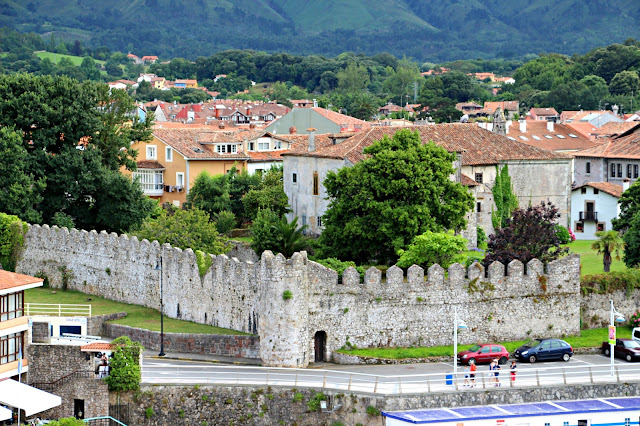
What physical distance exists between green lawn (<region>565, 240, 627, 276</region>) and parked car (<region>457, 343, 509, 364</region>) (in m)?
11.5

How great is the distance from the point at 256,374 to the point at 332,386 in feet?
10.9

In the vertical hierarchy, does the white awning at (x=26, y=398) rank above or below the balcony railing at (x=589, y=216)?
below

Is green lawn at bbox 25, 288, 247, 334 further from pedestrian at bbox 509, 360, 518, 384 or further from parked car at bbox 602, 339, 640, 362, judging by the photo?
parked car at bbox 602, 339, 640, 362

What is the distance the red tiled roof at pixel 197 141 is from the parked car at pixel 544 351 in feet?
163

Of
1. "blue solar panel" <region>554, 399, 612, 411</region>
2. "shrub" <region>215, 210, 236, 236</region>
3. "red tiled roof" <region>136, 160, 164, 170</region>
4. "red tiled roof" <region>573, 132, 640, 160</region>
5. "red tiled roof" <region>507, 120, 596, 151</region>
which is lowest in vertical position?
"blue solar panel" <region>554, 399, 612, 411</region>

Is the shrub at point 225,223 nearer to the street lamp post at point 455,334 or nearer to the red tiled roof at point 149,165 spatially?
the red tiled roof at point 149,165

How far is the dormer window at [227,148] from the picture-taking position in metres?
100

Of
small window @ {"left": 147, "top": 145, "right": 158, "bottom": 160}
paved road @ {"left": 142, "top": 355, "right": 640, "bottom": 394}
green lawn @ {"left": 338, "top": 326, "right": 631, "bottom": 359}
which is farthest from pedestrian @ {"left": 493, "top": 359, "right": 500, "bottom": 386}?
small window @ {"left": 147, "top": 145, "right": 158, "bottom": 160}

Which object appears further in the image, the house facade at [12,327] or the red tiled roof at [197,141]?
the red tiled roof at [197,141]

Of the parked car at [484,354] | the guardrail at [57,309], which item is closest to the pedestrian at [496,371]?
the parked car at [484,354]

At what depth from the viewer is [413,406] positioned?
149ft

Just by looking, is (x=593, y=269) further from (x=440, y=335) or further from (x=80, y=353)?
(x=80, y=353)

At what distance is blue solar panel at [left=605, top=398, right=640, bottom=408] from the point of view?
46938 millimetres

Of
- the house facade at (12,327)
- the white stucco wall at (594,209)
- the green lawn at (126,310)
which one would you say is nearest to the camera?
the house facade at (12,327)
